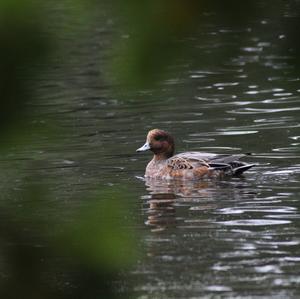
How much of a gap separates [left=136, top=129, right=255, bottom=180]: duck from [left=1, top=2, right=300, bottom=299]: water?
0.51ft

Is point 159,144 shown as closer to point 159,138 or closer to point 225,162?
point 159,138

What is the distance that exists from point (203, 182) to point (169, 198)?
1.07 m

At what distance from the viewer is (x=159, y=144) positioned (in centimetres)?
1155

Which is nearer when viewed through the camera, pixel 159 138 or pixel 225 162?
pixel 225 162

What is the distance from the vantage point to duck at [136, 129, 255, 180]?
10625 mm

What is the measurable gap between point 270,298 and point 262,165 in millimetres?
5306

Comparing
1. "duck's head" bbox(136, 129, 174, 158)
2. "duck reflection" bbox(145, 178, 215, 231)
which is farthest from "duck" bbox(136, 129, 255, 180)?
"duck reflection" bbox(145, 178, 215, 231)

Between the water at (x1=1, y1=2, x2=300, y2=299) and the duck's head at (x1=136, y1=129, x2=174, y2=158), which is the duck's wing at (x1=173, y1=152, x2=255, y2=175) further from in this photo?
the duck's head at (x1=136, y1=129, x2=174, y2=158)

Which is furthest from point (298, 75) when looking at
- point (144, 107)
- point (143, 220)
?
point (144, 107)

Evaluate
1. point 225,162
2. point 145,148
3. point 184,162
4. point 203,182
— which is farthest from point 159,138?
point 225,162

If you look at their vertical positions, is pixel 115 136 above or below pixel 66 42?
below

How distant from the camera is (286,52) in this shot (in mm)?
1339

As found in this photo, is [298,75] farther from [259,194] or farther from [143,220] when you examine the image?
[259,194]

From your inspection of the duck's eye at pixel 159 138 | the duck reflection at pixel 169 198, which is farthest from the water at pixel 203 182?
the duck's eye at pixel 159 138
